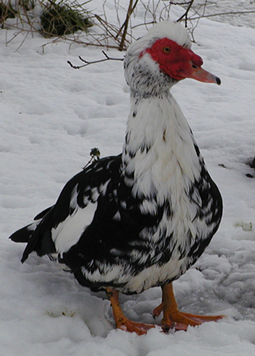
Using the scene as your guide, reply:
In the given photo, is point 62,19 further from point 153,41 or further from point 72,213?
point 153,41

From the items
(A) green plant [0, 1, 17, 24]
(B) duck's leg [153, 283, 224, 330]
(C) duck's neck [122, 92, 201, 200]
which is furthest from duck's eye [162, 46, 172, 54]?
(A) green plant [0, 1, 17, 24]

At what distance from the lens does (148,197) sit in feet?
7.43

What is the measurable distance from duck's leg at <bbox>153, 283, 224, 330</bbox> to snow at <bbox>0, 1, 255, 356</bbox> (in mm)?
112

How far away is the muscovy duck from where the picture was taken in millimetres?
2197

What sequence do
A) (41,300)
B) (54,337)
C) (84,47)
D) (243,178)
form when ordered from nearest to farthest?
(54,337) < (41,300) < (243,178) < (84,47)

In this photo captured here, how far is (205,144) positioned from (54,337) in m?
2.61

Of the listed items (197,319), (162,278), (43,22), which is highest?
(43,22)

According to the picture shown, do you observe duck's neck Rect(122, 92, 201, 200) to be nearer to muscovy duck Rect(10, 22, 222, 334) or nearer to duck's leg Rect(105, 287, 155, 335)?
muscovy duck Rect(10, 22, 222, 334)

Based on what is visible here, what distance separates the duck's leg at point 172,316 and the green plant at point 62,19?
4334 mm

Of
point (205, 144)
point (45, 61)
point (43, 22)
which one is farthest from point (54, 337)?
point (43, 22)

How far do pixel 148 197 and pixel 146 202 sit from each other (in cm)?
3

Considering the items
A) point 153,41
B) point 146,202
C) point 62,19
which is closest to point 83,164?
point 146,202

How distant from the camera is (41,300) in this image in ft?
8.92

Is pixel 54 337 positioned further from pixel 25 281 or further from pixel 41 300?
pixel 25 281
